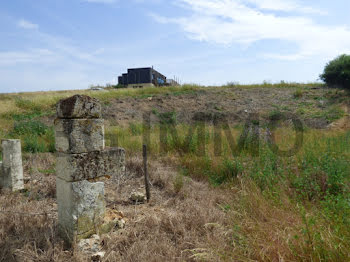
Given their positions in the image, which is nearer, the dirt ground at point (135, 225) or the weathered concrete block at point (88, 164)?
the dirt ground at point (135, 225)

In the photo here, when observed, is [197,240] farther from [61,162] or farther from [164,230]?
[61,162]

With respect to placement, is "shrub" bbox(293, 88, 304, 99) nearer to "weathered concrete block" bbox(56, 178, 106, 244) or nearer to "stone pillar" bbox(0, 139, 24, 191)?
"stone pillar" bbox(0, 139, 24, 191)

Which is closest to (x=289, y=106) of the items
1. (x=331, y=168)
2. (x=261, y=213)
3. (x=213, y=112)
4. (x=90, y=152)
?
(x=213, y=112)

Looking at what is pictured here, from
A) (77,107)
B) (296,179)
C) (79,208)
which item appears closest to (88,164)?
(79,208)

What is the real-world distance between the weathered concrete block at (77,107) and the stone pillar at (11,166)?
2.84 metres

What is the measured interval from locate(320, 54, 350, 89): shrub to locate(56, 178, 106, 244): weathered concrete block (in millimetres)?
19998

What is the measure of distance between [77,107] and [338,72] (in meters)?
20.9

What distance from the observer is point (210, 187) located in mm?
5188

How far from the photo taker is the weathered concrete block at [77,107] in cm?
280

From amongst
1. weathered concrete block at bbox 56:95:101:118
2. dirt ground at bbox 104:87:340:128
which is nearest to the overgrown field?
weathered concrete block at bbox 56:95:101:118

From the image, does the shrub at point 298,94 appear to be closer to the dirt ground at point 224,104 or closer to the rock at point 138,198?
the dirt ground at point 224,104

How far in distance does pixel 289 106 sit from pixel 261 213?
47.5ft

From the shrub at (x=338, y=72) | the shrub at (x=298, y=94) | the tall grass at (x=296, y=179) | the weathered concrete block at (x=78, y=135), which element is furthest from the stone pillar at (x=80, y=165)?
the shrub at (x=338, y=72)

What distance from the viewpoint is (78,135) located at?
287 centimetres
